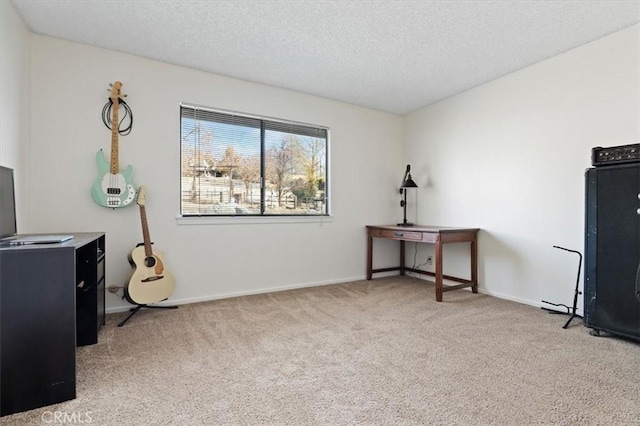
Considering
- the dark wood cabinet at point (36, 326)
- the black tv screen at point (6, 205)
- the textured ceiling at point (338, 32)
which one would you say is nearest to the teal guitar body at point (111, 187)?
the black tv screen at point (6, 205)

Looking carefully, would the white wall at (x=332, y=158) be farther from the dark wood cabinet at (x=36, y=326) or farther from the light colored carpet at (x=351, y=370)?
the dark wood cabinet at (x=36, y=326)

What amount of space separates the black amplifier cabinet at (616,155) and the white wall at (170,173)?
243 centimetres

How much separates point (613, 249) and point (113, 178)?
395cm

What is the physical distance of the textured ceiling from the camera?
7.29 feet

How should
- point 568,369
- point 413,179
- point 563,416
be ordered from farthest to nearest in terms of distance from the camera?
point 413,179, point 568,369, point 563,416

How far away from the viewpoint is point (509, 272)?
3285mm

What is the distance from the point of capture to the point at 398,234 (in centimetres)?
369

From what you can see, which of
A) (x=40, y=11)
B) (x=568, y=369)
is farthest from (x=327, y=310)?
(x=40, y=11)

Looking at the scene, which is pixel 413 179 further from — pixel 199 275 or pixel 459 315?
pixel 199 275

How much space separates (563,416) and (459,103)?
3.33 metres

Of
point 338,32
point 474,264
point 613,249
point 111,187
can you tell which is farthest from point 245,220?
point 613,249

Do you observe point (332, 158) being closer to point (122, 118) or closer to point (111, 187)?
point (122, 118)

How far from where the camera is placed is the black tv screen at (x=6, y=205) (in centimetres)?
182

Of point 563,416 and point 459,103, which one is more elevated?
point 459,103
